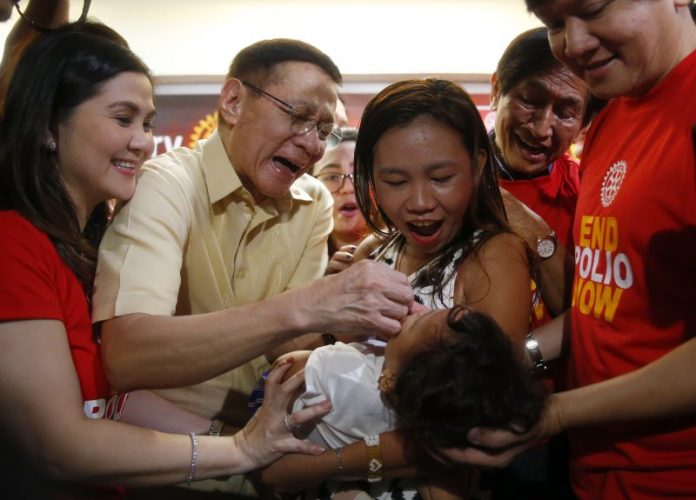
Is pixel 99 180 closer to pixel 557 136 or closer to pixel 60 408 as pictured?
pixel 60 408

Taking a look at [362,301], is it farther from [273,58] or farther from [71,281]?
[273,58]

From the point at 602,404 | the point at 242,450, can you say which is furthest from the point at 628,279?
the point at 242,450

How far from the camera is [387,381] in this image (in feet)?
5.33

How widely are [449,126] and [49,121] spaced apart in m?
1.03

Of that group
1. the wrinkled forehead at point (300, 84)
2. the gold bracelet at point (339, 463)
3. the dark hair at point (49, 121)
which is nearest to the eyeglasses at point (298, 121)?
the wrinkled forehead at point (300, 84)

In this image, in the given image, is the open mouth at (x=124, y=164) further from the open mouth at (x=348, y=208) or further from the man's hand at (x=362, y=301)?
the open mouth at (x=348, y=208)

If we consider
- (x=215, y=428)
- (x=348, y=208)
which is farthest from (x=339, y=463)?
(x=348, y=208)

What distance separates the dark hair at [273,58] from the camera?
2230 millimetres

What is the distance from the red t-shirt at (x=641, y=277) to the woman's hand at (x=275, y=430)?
684 millimetres

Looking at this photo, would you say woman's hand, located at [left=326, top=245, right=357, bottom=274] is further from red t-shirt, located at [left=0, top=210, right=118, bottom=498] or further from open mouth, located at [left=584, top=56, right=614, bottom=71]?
open mouth, located at [left=584, top=56, right=614, bottom=71]

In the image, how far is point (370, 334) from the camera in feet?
5.57

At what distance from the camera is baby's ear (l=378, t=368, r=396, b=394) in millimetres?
1613

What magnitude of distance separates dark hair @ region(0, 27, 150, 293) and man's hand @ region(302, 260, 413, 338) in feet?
2.13

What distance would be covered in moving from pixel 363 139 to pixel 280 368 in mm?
674
